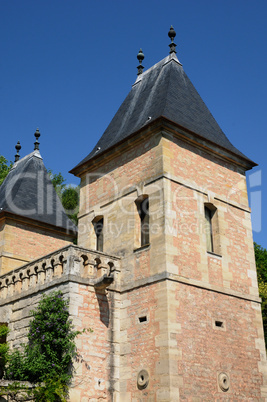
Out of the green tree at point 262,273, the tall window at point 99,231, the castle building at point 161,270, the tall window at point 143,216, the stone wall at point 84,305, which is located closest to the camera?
the stone wall at point 84,305

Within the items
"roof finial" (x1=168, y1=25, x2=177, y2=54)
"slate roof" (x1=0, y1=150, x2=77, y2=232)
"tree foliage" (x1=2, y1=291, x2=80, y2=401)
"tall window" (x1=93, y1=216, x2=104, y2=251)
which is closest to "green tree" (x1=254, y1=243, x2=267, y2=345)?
"slate roof" (x1=0, y1=150, x2=77, y2=232)

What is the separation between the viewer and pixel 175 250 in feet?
39.3

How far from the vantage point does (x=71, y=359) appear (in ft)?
35.5

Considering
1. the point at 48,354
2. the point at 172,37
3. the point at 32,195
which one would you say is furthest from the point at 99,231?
the point at 172,37

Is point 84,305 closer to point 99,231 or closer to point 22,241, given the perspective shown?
point 99,231

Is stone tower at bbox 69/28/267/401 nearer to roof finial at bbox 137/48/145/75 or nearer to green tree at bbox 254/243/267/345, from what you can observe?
roof finial at bbox 137/48/145/75

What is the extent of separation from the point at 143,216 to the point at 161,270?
1.91m

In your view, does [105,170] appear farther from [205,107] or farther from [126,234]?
[205,107]

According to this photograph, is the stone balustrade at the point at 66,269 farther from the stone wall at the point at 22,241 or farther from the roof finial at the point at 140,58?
the roof finial at the point at 140,58

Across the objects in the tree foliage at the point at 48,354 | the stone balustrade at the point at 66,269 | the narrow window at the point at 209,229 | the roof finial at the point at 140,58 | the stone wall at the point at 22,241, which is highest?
the roof finial at the point at 140,58

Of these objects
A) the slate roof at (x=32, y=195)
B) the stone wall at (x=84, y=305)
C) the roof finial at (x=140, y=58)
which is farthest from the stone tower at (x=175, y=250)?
the slate roof at (x=32, y=195)

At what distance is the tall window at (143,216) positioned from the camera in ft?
41.9

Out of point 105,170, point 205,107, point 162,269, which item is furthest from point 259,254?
point 162,269

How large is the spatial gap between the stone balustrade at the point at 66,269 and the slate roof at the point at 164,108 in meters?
3.70
